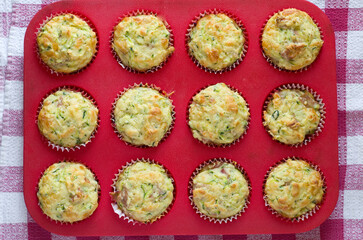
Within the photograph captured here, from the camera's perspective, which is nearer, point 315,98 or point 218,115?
point 218,115

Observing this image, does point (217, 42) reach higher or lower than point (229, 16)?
lower

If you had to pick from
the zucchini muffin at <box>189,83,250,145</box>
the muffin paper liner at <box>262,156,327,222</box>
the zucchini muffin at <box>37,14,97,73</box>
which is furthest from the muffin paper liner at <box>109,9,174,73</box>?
the muffin paper liner at <box>262,156,327,222</box>

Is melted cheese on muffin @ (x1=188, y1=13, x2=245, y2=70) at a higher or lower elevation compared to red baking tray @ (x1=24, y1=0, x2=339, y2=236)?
higher

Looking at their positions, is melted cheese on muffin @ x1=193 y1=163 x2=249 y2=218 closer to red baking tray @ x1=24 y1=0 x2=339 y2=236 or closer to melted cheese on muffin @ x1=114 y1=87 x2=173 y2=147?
red baking tray @ x1=24 y1=0 x2=339 y2=236

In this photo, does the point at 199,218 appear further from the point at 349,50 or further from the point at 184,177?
the point at 349,50

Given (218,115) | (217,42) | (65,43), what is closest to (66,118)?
(65,43)

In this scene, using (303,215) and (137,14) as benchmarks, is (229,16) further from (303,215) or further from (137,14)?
(303,215)
